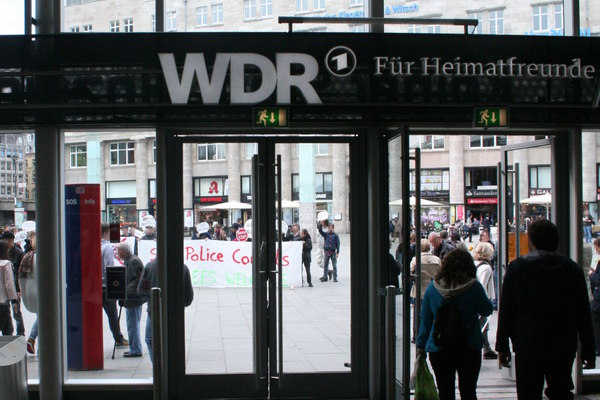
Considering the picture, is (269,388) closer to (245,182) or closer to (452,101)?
(245,182)

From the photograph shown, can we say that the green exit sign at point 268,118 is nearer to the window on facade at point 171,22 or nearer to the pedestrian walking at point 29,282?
the window on facade at point 171,22

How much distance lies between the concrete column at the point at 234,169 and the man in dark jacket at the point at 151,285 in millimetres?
915

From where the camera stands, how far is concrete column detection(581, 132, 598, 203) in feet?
24.5

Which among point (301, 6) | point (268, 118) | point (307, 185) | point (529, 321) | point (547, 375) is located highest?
point (301, 6)

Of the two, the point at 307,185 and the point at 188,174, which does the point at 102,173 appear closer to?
the point at 188,174

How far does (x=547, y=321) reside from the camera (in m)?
4.39

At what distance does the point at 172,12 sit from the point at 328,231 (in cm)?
288

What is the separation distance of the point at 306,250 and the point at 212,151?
1431 mm

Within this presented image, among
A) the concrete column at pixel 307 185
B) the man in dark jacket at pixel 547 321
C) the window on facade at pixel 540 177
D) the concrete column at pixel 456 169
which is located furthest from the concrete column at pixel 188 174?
the concrete column at pixel 456 169

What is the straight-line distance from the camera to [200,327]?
6840 mm

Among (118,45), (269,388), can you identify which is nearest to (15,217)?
(118,45)

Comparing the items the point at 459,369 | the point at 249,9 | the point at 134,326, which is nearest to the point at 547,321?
the point at 459,369

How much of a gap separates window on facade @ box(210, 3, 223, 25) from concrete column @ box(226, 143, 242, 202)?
1376mm

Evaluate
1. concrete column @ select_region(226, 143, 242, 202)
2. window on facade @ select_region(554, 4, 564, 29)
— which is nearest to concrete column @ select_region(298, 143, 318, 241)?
concrete column @ select_region(226, 143, 242, 202)
